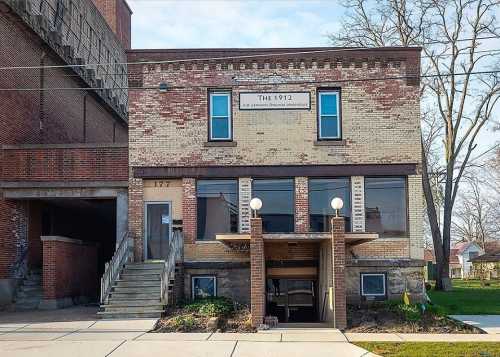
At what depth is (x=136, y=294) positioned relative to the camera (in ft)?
62.8

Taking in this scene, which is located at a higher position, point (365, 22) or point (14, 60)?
point (365, 22)

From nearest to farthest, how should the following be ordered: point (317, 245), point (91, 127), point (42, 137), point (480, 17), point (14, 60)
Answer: point (317, 245) < point (14, 60) < point (42, 137) < point (91, 127) < point (480, 17)

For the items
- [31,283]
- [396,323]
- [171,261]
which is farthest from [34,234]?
[396,323]

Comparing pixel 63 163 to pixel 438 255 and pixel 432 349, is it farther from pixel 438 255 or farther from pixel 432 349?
pixel 438 255

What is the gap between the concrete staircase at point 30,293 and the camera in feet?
70.8

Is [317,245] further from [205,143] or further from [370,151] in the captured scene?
[205,143]

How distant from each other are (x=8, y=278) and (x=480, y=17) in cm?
2875

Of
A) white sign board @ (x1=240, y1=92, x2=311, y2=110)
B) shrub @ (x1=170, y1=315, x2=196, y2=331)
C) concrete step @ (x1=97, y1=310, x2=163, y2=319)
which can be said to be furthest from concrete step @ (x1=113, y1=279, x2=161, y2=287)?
white sign board @ (x1=240, y1=92, x2=311, y2=110)

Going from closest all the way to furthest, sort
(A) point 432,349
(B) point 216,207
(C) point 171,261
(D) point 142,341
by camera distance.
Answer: (A) point 432,349 < (D) point 142,341 < (C) point 171,261 < (B) point 216,207

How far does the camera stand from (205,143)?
21.7 meters

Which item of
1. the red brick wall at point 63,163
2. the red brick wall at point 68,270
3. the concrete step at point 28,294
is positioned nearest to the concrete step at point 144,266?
the red brick wall at point 68,270

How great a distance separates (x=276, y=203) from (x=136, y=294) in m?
5.55

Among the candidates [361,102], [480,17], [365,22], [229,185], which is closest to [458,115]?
[480,17]

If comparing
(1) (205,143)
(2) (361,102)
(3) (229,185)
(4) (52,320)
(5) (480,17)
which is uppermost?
(5) (480,17)
